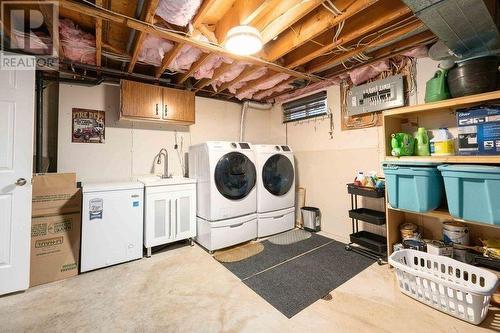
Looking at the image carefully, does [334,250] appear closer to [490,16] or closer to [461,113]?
[461,113]

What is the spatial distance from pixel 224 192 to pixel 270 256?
963 millimetres

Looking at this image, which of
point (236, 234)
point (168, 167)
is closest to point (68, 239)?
point (168, 167)

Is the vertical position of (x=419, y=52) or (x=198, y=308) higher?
(x=419, y=52)

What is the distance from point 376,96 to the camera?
104 inches

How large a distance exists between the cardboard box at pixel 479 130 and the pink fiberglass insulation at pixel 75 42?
3.45m

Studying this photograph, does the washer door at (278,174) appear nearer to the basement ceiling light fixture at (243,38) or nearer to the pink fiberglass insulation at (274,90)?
the pink fiberglass insulation at (274,90)

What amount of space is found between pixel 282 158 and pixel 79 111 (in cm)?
279

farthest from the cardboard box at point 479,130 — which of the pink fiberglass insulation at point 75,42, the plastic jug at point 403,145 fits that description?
the pink fiberglass insulation at point 75,42

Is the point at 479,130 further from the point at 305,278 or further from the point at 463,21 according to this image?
the point at 305,278

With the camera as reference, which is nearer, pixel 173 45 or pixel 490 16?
pixel 490 16

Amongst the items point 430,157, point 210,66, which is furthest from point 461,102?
point 210,66

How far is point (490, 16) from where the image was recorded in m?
1.36

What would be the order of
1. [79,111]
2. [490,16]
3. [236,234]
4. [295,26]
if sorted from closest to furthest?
1. [490,16]
2. [295,26]
3. [79,111]
4. [236,234]

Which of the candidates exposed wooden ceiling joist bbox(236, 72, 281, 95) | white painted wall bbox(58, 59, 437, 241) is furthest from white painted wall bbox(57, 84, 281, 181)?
exposed wooden ceiling joist bbox(236, 72, 281, 95)
